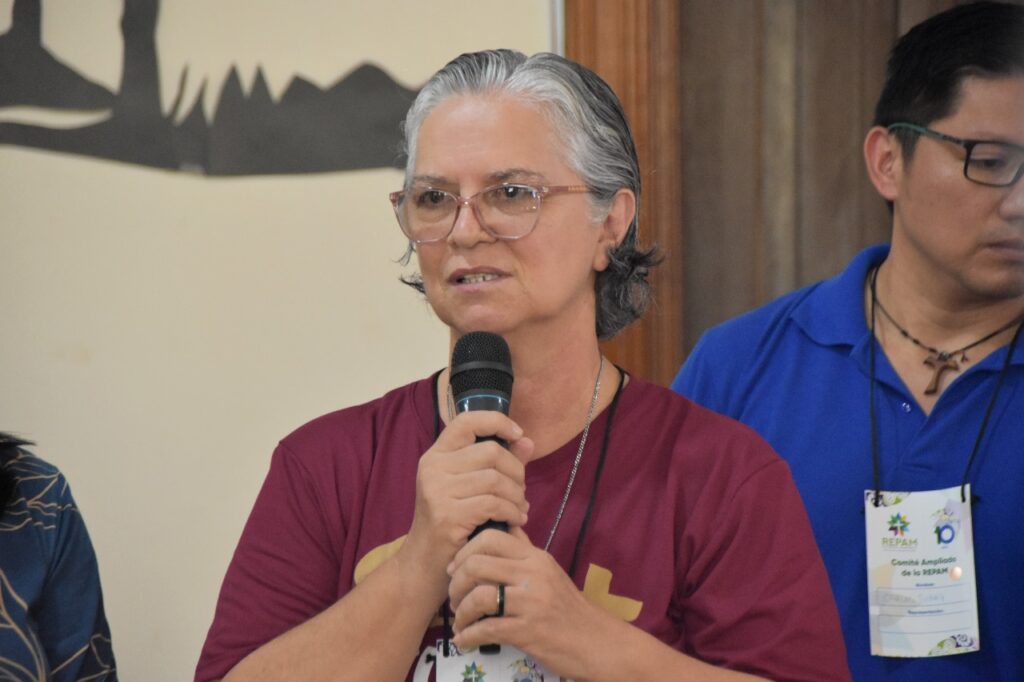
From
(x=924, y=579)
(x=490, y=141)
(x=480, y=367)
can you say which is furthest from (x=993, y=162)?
(x=480, y=367)

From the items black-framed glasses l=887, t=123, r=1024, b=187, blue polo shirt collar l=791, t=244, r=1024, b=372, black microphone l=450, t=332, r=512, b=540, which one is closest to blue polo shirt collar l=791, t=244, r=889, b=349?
blue polo shirt collar l=791, t=244, r=1024, b=372

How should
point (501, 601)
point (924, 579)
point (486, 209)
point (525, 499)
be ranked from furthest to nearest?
point (924, 579)
point (486, 209)
point (525, 499)
point (501, 601)

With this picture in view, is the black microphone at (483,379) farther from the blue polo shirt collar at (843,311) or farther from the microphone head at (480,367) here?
the blue polo shirt collar at (843,311)

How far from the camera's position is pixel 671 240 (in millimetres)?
2717

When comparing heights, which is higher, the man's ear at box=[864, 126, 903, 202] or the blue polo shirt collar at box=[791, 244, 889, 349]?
the man's ear at box=[864, 126, 903, 202]

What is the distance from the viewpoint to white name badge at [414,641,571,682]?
1436 millimetres

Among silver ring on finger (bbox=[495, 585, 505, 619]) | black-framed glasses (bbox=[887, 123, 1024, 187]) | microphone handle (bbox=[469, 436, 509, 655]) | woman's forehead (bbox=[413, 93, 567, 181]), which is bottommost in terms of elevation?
silver ring on finger (bbox=[495, 585, 505, 619])

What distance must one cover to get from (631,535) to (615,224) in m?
0.49

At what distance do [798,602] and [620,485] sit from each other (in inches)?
10.5

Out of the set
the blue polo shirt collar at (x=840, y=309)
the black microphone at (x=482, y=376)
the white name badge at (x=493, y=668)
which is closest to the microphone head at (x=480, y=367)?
the black microphone at (x=482, y=376)

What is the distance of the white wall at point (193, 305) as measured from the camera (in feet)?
8.34

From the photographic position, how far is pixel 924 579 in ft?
6.73

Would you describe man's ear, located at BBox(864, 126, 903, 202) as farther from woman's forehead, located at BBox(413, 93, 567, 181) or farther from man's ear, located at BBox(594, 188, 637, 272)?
woman's forehead, located at BBox(413, 93, 567, 181)

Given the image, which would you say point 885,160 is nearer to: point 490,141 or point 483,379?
point 490,141
